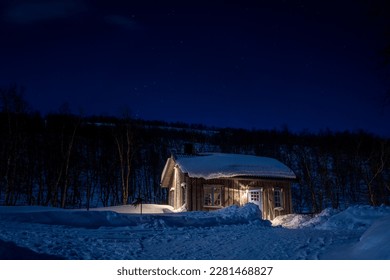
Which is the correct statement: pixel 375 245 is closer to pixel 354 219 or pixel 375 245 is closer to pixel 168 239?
pixel 168 239

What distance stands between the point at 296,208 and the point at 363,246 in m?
45.2

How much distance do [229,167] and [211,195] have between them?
230 centimetres

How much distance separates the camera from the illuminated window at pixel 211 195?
904 inches

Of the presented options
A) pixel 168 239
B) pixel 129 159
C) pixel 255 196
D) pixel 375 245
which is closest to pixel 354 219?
pixel 375 245

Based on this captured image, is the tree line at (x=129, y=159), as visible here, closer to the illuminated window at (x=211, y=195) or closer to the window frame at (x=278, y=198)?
the illuminated window at (x=211, y=195)

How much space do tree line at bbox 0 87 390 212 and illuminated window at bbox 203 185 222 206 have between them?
9091 millimetres

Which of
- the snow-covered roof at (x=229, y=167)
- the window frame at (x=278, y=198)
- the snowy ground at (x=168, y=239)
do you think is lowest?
the window frame at (x=278, y=198)

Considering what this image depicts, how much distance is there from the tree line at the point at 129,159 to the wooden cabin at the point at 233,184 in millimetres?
8616

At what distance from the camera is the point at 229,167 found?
23141mm

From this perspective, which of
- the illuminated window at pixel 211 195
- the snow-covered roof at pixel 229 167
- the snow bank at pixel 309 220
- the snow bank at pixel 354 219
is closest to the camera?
the snow bank at pixel 354 219

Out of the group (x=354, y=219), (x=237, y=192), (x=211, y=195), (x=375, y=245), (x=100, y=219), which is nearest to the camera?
(x=375, y=245)

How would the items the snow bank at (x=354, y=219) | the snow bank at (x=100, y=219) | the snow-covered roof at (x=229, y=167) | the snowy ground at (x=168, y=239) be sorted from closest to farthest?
the snowy ground at (x=168, y=239) → the snow bank at (x=100, y=219) → the snow bank at (x=354, y=219) → the snow-covered roof at (x=229, y=167)

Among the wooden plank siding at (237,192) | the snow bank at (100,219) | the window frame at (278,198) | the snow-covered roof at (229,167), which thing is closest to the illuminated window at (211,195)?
the wooden plank siding at (237,192)
